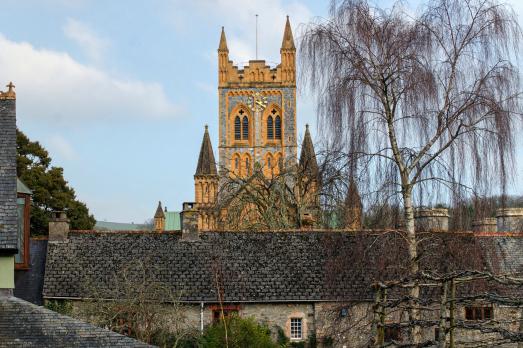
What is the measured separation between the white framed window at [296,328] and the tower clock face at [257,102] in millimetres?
58467

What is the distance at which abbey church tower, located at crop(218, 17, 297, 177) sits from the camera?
85812 millimetres

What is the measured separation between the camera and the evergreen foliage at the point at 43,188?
4862 cm

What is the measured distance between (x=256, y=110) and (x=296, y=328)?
58515 mm

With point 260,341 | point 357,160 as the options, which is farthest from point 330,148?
point 260,341

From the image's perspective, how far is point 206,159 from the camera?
79562mm

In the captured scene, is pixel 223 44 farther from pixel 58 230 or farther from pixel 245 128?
pixel 58 230

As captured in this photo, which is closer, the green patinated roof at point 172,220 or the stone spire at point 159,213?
the stone spire at point 159,213

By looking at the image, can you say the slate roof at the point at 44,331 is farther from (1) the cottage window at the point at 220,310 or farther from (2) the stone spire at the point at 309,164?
(1) the cottage window at the point at 220,310

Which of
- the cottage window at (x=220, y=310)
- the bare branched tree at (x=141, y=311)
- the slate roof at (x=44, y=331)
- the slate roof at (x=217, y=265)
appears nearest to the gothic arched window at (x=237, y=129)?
the slate roof at (x=217, y=265)

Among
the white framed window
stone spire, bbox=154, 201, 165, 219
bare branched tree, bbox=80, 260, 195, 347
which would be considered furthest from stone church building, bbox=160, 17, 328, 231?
→ bare branched tree, bbox=80, 260, 195, 347

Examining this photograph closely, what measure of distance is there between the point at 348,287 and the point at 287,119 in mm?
57700

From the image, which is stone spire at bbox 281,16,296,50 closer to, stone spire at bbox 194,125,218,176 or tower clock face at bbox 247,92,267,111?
tower clock face at bbox 247,92,267,111

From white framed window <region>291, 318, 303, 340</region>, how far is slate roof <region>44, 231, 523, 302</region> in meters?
0.82

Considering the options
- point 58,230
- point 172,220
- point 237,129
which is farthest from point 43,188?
point 172,220
